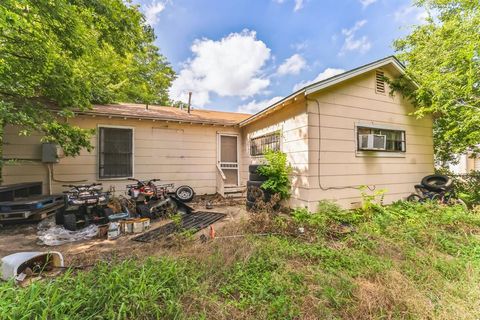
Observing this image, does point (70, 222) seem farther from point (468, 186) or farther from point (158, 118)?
point (468, 186)

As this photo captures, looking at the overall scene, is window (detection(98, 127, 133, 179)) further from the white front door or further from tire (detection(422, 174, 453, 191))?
tire (detection(422, 174, 453, 191))

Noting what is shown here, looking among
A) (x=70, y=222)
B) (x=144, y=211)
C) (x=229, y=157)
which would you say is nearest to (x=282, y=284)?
(x=144, y=211)

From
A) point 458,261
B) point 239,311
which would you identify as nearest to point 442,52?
point 458,261

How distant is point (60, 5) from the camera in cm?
369

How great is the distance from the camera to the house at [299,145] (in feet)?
16.5

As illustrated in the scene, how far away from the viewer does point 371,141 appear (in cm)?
536

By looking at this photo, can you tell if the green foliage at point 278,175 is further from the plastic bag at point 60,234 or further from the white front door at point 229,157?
the plastic bag at point 60,234

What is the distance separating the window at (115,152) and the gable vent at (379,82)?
7391 millimetres

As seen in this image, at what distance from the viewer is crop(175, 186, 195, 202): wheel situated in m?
6.74

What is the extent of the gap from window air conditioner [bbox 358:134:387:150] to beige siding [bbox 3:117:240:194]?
4361 millimetres

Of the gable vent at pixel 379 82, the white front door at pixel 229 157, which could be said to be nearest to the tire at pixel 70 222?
the white front door at pixel 229 157

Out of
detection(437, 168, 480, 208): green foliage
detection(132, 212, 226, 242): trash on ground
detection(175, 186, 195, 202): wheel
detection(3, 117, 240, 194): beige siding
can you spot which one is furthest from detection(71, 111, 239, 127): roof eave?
detection(437, 168, 480, 208): green foliage

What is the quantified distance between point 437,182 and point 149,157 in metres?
8.71

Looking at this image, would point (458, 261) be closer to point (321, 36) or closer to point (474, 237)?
point (474, 237)
